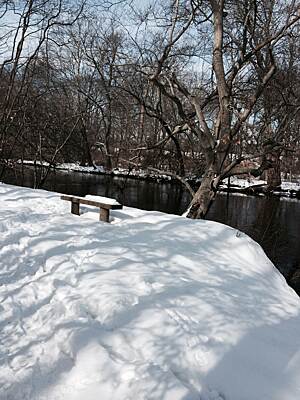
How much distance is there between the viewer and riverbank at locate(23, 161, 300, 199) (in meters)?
20.5

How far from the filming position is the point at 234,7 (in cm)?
1055

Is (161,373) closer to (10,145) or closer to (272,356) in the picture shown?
(272,356)

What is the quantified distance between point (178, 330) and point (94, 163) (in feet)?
96.3

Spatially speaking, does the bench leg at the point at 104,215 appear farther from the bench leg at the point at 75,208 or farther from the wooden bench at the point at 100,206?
the bench leg at the point at 75,208

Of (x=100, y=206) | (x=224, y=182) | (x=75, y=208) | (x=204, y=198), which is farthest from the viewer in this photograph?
(x=224, y=182)

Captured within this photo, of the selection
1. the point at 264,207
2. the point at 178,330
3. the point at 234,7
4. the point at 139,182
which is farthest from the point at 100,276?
the point at 139,182

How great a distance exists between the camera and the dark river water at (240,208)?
10.5 metres

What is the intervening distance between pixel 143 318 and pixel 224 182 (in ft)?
68.3

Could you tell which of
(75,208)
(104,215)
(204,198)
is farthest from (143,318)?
(204,198)

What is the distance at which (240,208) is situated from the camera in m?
15.9

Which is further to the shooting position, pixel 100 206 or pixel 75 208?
pixel 75 208

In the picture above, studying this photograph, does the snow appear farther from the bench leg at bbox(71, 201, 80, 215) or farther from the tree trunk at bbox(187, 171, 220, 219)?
the tree trunk at bbox(187, 171, 220, 219)

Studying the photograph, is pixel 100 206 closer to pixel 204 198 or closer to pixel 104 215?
pixel 104 215

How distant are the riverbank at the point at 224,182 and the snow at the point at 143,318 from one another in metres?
12.0
